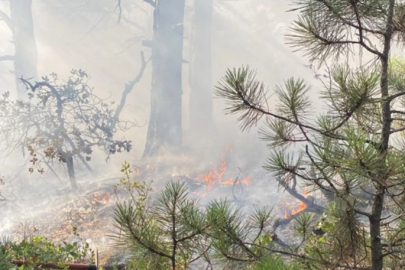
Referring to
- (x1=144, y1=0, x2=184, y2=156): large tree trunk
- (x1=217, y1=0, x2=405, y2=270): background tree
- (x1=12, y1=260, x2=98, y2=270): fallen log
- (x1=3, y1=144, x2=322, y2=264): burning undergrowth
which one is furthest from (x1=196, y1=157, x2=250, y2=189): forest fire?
(x1=217, y1=0, x2=405, y2=270): background tree

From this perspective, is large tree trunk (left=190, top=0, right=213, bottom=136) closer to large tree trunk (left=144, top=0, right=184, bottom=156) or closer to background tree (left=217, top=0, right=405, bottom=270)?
large tree trunk (left=144, top=0, right=184, bottom=156)

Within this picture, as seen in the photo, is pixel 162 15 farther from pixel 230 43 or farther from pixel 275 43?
pixel 275 43

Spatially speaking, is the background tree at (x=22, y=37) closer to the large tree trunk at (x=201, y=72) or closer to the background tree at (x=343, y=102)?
the large tree trunk at (x=201, y=72)

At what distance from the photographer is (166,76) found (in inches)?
383

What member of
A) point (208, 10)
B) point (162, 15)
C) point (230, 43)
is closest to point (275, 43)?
point (230, 43)

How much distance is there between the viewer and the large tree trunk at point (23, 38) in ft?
34.5

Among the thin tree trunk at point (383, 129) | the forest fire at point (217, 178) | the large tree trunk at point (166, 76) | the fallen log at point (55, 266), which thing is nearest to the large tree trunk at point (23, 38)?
the large tree trunk at point (166, 76)

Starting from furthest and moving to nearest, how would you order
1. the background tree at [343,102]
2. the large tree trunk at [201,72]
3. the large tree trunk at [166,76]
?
the large tree trunk at [201,72], the large tree trunk at [166,76], the background tree at [343,102]

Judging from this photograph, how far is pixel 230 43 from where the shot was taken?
17234 mm

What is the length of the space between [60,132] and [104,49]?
1141 cm

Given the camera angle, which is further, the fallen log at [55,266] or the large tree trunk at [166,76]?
the large tree trunk at [166,76]

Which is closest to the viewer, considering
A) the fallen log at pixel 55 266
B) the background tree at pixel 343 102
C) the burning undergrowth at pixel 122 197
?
the background tree at pixel 343 102

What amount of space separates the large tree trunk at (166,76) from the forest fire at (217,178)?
211 centimetres

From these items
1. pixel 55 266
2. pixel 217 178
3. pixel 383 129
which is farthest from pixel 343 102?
pixel 217 178
